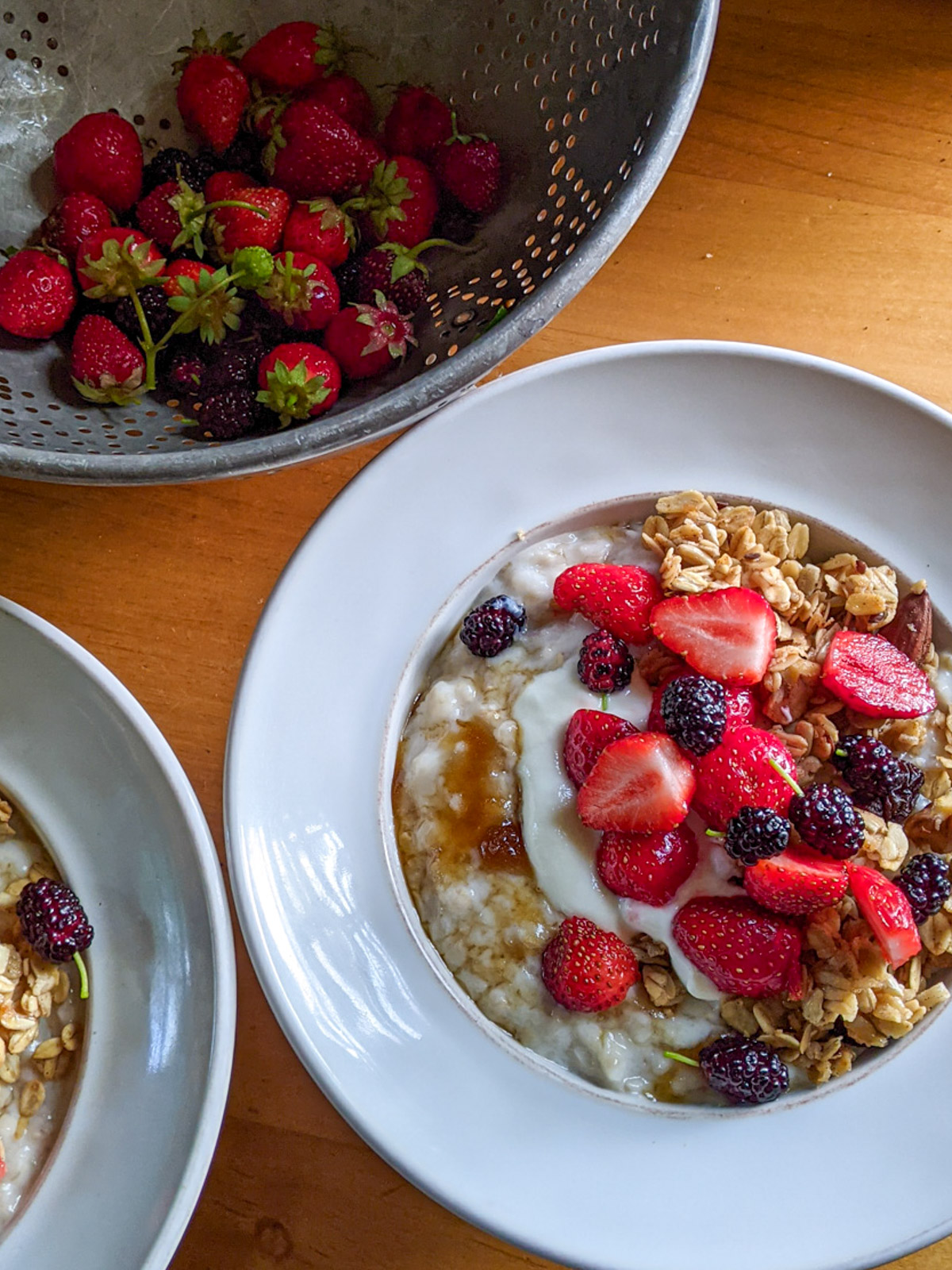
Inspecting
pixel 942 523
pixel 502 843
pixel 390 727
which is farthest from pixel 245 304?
pixel 942 523

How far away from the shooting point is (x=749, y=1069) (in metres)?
1.08

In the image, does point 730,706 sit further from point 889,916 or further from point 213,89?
point 213,89

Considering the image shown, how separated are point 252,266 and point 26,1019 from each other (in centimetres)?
88

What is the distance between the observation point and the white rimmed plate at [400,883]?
1077 mm

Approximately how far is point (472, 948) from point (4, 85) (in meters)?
1.12

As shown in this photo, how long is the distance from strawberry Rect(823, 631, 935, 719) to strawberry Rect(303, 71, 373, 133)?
812 millimetres

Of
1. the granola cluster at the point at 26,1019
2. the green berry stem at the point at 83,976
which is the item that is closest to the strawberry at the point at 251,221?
the granola cluster at the point at 26,1019

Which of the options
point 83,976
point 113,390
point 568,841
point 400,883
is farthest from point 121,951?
point 113,390

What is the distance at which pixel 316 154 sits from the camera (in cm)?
115

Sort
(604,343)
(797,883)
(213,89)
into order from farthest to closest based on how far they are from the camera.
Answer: (604,343)
(213,89)
(797,883)

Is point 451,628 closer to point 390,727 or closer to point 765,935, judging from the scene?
point 390,727

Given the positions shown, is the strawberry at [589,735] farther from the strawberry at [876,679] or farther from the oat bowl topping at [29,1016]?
the oat bowl topping at [29,1016]

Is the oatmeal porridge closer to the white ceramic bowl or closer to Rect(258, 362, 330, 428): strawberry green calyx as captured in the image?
the white ceramic bowl

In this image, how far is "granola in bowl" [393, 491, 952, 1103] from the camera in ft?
3.60
